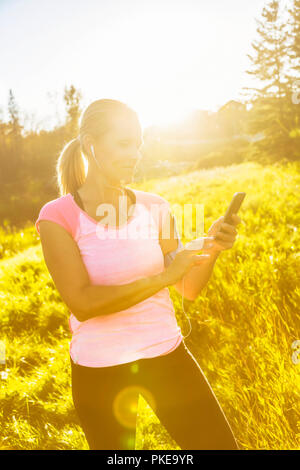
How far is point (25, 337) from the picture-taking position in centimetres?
496

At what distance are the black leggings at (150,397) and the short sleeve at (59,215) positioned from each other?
0.63 m

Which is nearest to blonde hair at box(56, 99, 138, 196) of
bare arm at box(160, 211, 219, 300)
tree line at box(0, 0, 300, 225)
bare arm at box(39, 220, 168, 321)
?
bare arm at box(39, 220, 168, 321)

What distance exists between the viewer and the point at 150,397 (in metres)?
1.72

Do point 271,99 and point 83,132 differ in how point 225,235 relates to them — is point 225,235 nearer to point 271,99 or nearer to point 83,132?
point 83,132

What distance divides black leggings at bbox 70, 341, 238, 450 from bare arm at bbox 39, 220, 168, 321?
0.87ft

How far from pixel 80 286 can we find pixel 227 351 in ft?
6.97

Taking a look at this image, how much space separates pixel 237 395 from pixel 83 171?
2058mm

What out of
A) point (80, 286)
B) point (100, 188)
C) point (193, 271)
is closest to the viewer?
point (80, 286)

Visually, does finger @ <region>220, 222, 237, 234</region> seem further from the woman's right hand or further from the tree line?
the tree line

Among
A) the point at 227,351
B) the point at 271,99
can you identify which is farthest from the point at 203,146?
the point at 227,351

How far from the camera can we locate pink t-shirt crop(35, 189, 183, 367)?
5.41ft

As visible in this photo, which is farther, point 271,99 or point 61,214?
point 271,99
